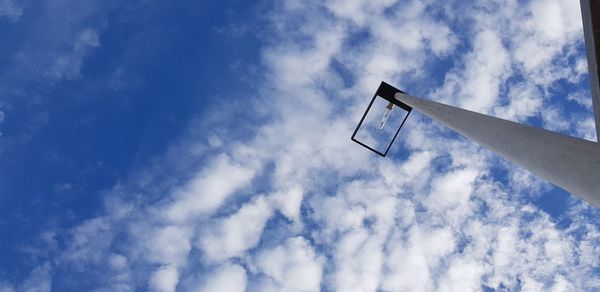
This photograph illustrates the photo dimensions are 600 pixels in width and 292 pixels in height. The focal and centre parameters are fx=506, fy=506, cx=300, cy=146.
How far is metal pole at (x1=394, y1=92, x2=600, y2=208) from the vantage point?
6.35m

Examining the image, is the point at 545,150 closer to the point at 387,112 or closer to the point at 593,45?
the point at 593,45

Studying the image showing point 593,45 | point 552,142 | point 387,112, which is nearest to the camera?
point 552,142

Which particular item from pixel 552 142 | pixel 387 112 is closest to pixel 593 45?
pixel 552 142

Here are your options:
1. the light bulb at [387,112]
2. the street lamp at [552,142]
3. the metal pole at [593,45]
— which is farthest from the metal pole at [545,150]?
the light bulb at [387,112]

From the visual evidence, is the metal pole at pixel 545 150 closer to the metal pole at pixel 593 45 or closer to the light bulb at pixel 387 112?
the metal pole at pixel 593 45

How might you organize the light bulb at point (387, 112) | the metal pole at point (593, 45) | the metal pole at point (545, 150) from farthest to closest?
the light bulb at point (387, 112)
the metal pole at point (593, 45)
the metal pole at point (545, 150)

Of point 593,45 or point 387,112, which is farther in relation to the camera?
point 387,112

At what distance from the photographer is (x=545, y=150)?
7316 mm

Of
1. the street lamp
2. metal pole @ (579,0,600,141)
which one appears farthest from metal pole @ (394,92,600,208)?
metal pole @ (579,0,600,141)

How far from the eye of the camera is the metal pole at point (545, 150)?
6348mm

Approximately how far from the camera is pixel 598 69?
31.7 feet

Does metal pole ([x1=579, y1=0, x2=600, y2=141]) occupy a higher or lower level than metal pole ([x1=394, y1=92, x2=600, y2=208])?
higher

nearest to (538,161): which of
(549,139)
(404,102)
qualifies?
(549,139)

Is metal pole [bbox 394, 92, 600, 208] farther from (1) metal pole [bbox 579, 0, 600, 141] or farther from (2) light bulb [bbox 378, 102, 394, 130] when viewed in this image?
(2) light bulb [bbox 378, 102, 394, 130]
